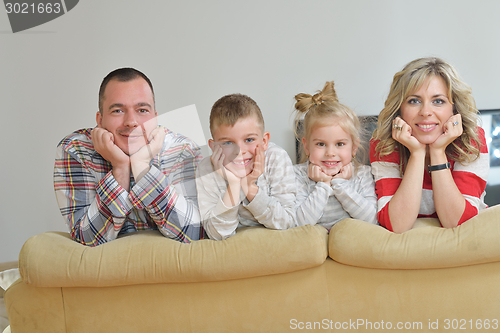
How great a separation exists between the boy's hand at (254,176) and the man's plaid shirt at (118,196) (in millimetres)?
174

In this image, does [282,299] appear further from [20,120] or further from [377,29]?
[20,120]

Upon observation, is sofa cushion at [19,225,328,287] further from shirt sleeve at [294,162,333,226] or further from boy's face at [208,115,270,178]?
boy's face at [208,115,270,178]

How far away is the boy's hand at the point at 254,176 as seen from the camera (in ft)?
3.55

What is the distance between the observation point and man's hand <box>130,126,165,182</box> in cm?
110

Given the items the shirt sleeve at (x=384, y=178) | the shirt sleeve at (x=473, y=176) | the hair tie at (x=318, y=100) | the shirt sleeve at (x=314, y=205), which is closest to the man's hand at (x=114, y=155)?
the shirt sleeve at (x=314, y=205)

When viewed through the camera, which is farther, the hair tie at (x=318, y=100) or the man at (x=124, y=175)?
the hair tie at (x=318, y=100)

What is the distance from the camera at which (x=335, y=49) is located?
195 cm

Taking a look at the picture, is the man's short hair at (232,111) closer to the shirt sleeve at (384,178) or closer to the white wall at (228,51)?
the shirt sleeve at (384,178)

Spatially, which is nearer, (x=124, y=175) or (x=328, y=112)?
(x=124, y=175)

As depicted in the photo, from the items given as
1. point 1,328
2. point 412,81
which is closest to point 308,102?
point 412,81

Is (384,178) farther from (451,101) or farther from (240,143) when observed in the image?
(240,143)

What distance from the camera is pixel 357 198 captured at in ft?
3.72

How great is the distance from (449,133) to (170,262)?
33.8 inches

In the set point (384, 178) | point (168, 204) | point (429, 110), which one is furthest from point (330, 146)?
point (168, 204)
